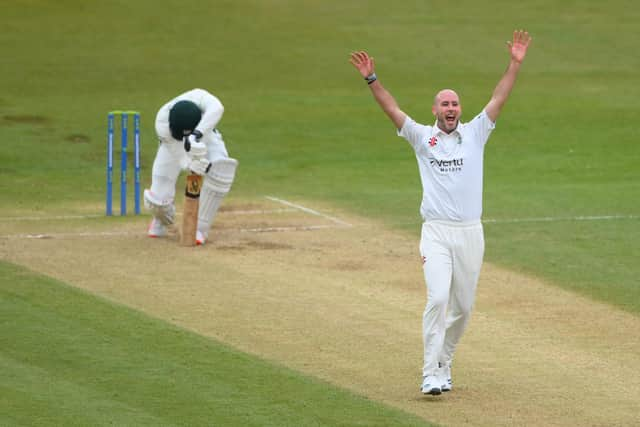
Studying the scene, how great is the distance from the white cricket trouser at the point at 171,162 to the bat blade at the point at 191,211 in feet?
1.25

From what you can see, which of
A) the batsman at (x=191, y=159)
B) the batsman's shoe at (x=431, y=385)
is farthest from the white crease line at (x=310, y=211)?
the batsman's shoe at (x=431, y=385)

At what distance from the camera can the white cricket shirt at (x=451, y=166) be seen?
10227mm

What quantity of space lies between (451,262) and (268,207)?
380 inches

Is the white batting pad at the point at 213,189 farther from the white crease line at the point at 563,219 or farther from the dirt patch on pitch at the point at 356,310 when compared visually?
the white crease line at the point at 563,219

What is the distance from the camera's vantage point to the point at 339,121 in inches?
1065

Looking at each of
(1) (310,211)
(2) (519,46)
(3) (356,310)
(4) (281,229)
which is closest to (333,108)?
(1) (310,211)

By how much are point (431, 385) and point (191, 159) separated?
7.23 metres

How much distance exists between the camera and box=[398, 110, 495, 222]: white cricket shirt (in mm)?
10227

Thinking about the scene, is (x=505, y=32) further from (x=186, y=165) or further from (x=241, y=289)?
(x=241, y=289)

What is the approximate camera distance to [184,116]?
16875mm

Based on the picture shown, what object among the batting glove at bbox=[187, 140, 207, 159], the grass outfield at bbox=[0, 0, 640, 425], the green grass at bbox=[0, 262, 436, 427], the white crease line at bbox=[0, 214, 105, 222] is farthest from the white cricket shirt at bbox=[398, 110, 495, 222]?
the white crease line at bbox=[0, 214, 105, 222]

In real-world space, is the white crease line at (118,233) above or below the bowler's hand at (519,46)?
below

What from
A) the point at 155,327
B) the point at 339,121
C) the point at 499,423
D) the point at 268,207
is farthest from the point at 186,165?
the point at 339,121

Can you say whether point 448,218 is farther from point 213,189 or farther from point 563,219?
point 563,219
